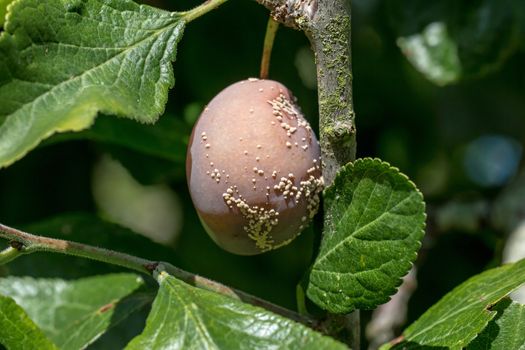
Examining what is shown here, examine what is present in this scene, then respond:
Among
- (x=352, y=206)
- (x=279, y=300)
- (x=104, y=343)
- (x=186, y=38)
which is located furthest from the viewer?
(x=279, y=300)

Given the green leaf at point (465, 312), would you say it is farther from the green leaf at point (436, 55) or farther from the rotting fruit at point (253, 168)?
the green leaf at point (436, 55)

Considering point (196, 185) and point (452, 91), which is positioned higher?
point (196, 185)

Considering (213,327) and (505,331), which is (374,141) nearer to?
(505,331)

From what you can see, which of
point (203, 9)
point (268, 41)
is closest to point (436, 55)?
point (268, 41)

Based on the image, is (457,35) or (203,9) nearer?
(203,9)

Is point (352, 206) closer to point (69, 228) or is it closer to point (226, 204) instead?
point (226, 204)

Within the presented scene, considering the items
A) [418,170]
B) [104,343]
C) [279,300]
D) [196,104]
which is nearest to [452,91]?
[418,170]
